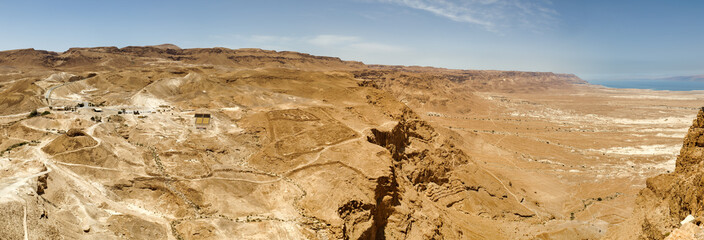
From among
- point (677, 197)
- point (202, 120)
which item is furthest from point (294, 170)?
point (677, 197)

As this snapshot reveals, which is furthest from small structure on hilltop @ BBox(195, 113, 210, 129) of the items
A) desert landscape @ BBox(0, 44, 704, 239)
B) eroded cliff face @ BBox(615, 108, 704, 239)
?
eroded cliff face @ BBox(615, 108, 704, 239)

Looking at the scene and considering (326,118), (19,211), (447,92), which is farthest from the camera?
(447,92)

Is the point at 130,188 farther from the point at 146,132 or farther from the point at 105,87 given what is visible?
the point at 105,87

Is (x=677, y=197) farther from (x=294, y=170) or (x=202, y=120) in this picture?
(x=202, y=120)

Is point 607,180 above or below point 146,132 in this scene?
below

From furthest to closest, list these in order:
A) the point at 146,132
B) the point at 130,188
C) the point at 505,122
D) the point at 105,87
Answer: the point at 505,122
the point at 105,87
the point at 146,132
the point at 130,188

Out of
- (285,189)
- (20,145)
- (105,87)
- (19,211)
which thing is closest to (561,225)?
(285,189)

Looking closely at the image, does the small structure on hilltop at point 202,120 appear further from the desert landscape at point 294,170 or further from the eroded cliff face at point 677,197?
the eroded cliff face at point 677,197
